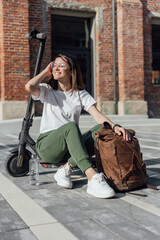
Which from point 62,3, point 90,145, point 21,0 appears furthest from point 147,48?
point 90,145

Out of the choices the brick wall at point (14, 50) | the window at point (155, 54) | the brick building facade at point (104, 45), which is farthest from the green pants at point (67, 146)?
the window at point (155, 54)

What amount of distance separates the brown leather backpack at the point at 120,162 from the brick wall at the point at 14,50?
9.18 metres

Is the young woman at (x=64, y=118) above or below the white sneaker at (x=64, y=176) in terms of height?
above

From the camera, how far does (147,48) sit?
14312mm

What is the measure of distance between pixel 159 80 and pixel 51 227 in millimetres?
13546

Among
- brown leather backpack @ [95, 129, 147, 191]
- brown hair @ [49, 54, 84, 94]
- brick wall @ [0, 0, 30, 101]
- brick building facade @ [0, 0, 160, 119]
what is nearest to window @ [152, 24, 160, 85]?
brick building facade @ [0, 0, 160, 119]

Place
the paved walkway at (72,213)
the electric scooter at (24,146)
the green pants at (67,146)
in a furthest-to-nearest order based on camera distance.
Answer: the electric scooter at (24,146), the green pants at (67,146), the paved walkway at (72,213)

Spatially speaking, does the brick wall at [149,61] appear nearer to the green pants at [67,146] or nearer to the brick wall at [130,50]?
the brick wall at [130,50]

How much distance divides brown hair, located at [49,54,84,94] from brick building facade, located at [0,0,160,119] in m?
8.76

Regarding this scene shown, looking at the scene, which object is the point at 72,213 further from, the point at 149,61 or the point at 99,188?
the point at 149,61

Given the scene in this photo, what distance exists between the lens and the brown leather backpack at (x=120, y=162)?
10.1 ft

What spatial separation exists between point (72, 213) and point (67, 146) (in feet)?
2.85

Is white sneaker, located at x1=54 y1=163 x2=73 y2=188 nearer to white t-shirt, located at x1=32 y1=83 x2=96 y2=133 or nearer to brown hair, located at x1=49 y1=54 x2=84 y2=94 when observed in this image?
white t-shirt, located at x1=32 y1=83 x2=96 y2=133

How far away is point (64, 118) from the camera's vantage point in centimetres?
352
